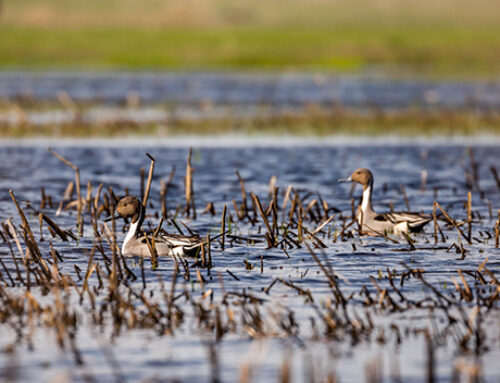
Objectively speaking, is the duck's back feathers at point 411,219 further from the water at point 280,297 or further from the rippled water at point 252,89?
the rippled water at point 252,89

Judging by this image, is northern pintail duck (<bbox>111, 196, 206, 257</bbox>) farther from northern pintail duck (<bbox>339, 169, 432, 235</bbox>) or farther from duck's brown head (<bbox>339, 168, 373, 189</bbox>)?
duck's brown head (<bbox>339, 168, 373, 189</bbox>)

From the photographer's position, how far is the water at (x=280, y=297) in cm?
723

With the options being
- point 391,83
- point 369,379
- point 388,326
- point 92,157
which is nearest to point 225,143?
point 92,157

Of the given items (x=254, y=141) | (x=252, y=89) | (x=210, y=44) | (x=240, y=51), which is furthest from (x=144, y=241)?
(x=210, y=44)

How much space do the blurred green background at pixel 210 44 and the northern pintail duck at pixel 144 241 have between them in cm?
4147

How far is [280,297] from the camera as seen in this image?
A: 9328 millimetres

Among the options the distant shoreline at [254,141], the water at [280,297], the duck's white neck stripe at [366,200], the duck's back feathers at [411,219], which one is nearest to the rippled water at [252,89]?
the distant shoreline at [254,141]

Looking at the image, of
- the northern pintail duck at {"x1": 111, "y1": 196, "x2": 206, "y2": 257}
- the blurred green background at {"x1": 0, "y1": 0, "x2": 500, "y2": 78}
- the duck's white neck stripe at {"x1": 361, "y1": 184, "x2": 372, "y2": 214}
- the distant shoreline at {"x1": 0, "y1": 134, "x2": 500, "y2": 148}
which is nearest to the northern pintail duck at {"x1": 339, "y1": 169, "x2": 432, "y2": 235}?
the duck's white neck stripe at {"x1": 361, "y1": 184, "x2": 372, "y2": 214}

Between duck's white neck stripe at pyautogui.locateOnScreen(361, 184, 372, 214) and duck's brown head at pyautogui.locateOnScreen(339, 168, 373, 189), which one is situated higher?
duck's brown head at pyautogui.locateOnScreen(339, 168, 373, 189)

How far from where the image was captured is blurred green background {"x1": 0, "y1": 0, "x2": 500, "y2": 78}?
61.0 metres

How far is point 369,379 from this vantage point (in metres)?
6.38

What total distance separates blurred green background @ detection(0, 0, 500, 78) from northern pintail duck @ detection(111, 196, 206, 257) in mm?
41466

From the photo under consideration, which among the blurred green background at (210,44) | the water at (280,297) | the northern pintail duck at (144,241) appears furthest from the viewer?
the blurred green background at (210,44)

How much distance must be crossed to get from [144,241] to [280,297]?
101 inches
